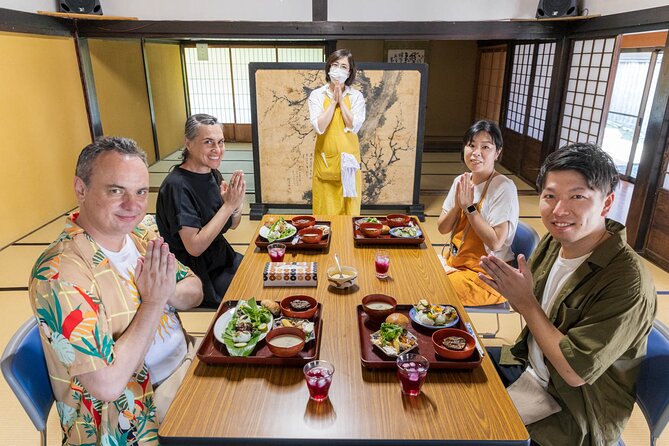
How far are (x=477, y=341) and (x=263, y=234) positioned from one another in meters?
1.29

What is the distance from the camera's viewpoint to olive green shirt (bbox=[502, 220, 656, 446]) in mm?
1273

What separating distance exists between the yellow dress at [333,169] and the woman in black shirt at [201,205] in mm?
1167

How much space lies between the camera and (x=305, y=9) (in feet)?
16.2

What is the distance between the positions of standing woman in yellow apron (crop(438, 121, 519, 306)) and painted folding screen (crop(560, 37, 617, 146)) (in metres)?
3.61

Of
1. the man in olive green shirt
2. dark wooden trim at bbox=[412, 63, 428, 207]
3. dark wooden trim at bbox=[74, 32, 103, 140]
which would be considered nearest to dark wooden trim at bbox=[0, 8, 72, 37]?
dark wooden trim at bbox=[74, 32, 103, 140]

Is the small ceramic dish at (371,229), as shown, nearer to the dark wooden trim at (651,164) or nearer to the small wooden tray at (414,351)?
the small wooden tray at (414,351)

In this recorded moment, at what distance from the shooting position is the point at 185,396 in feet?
4.14

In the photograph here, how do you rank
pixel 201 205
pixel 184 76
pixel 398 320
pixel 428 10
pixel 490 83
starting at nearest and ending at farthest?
pixel 398 320 < pixel 201 205 < pixel 428 10 < pixel 490 83 < pixel 184 76

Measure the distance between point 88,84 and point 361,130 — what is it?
11.4 ft

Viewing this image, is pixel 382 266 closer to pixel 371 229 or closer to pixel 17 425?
pixel 371 229

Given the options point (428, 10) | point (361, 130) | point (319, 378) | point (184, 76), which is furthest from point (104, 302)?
point (184, 76)

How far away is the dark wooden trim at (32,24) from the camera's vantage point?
13.4ft

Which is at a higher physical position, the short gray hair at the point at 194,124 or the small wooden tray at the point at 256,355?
the short gray hair at the point at 194,124

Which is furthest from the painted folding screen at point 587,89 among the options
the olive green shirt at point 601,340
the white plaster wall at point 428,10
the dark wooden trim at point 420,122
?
the olive green shirt at point 601,340
